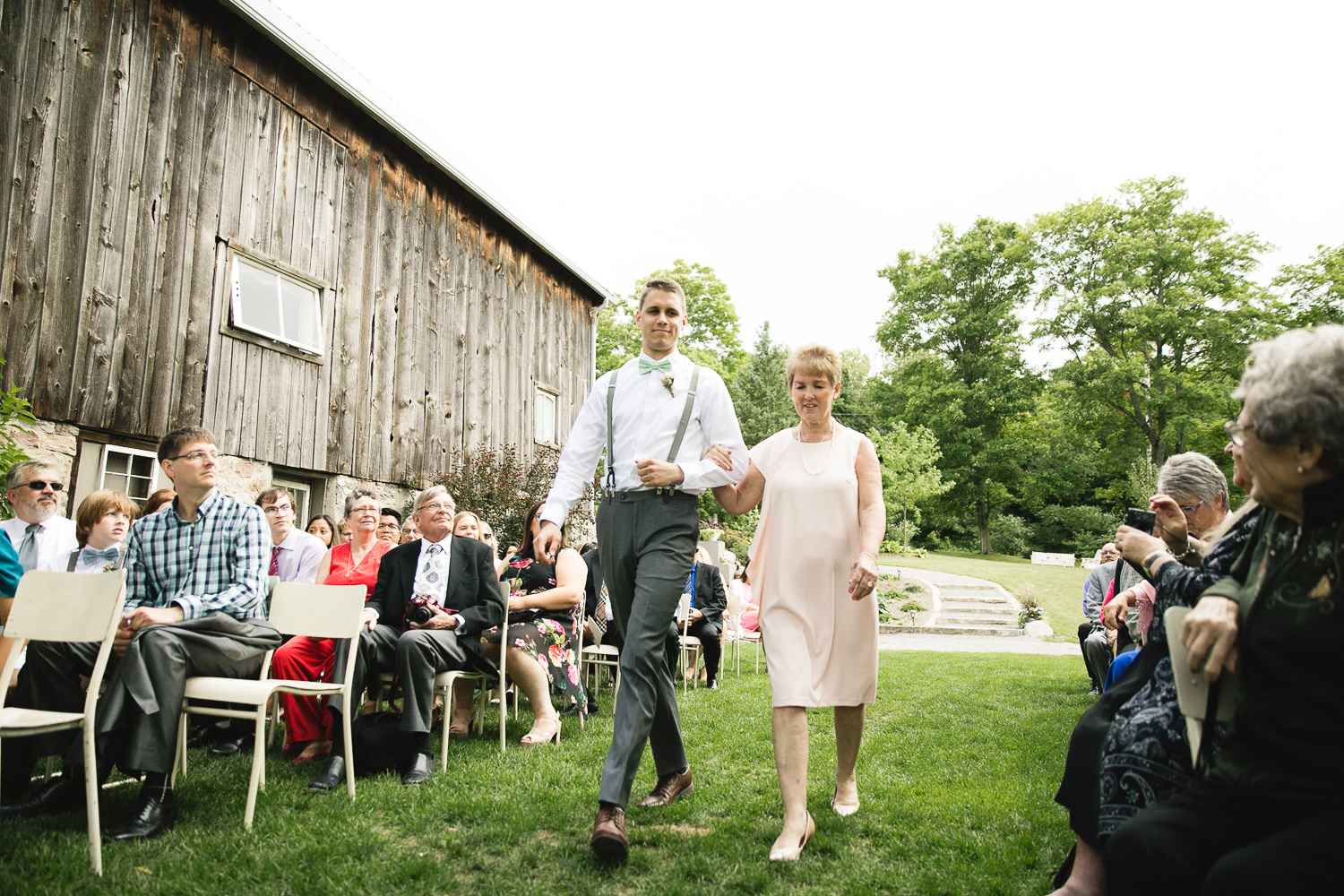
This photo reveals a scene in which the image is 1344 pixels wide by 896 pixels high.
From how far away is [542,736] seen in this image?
5551 mm

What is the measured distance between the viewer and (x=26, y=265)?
23.6 ft

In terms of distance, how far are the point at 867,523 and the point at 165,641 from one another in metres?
3.12

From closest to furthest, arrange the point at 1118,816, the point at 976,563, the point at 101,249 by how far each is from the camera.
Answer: the point at 1118,816 < the point at 101,249 < the point at 976,563

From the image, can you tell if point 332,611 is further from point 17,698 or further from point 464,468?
point 464,468

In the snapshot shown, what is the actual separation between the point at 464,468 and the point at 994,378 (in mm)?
31187

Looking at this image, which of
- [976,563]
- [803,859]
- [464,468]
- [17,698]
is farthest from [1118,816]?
[976,563]

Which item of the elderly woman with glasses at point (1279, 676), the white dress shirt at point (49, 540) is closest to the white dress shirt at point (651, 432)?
the elderly woman with glasses at point (1279, 676)

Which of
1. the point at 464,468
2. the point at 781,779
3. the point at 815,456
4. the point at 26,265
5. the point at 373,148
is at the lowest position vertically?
the point at 781,779

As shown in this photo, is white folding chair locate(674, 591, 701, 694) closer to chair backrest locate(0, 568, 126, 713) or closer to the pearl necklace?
the pearl necklace

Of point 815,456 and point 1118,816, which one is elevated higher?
point 815,456

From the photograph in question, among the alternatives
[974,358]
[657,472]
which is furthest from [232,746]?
[974,358]

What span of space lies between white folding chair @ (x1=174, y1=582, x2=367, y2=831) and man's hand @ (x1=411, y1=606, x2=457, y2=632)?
0.61 metres

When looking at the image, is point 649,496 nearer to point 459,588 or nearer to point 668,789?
point 668,789

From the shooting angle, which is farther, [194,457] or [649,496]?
[194,457]
